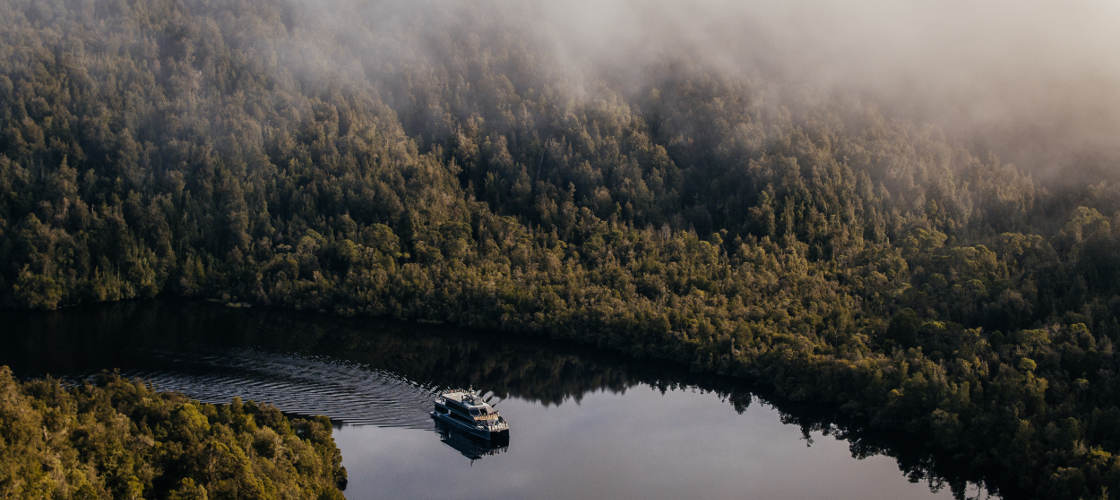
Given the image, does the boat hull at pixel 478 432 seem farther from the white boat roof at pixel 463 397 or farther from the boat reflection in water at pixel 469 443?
the white boat roof at pixel 463 397

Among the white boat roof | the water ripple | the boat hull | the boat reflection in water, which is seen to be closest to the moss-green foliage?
the boat reflection in water

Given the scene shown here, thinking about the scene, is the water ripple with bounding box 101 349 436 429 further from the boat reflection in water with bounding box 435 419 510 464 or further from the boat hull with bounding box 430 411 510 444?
the boat reflection in water with bounding box 435 419 510 464

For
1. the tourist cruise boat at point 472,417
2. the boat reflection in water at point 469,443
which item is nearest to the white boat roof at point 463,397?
the tourist cruise boat at point 472,417

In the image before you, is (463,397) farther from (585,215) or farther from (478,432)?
(585,215)

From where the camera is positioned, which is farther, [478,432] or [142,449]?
[478,432]

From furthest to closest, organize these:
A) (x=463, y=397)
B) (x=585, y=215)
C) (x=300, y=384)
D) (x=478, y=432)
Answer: (x=585, y=215)
(x=300, y=384)
(x=463, y=397)
(x=478, y=432)

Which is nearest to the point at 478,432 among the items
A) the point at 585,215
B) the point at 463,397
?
the point at 463,397

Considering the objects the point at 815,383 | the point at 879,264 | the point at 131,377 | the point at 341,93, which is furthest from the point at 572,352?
the point at 341,93
